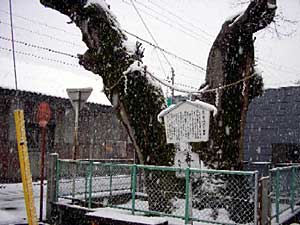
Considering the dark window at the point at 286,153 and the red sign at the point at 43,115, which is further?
the dark window at the point at 286,153

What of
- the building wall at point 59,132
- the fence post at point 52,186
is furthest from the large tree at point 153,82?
the building wall at point 59,132

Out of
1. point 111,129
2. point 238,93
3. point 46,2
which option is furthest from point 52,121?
point 238,93

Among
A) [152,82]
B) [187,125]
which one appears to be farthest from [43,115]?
[187,125]

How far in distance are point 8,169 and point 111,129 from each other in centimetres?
743

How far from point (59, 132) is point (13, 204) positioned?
7793 mm

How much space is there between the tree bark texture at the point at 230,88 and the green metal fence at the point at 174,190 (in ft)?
2.34

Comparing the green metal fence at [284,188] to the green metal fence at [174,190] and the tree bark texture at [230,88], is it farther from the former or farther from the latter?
the tree bark texture at [230,88]

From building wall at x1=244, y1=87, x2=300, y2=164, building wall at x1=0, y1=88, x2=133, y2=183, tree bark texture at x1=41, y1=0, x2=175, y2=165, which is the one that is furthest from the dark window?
tree bark texture at x1=41, y1=0, x2=175, y2=165

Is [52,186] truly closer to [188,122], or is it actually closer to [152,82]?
[152,82]

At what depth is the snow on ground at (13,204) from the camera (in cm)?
980

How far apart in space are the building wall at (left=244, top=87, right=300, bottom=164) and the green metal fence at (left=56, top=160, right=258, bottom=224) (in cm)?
978

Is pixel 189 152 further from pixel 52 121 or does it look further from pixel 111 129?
pixel 111 129

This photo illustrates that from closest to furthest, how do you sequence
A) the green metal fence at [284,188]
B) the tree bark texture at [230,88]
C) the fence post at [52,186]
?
1. the green metal fence at [284,188]
2. the tree bark texture at [230,88]
3. the fence post at [52,186]

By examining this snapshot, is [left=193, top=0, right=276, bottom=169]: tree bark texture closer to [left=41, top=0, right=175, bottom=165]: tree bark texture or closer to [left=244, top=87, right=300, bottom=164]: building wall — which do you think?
[left=41, top=0, right=175, bottom=165]: tree bark texture
